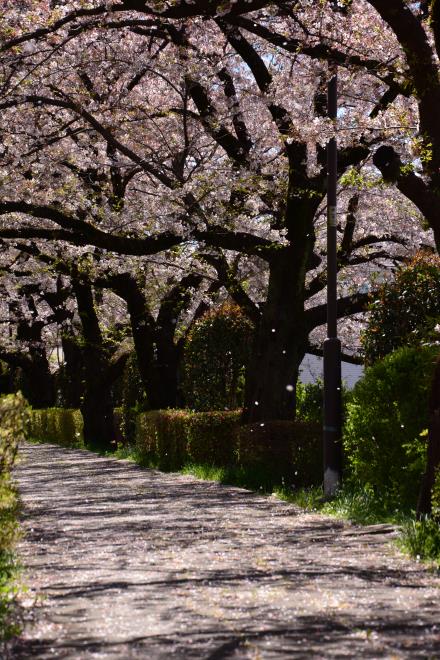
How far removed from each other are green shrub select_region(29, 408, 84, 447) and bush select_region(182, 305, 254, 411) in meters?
11.1

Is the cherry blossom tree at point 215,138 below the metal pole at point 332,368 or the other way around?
the other way around

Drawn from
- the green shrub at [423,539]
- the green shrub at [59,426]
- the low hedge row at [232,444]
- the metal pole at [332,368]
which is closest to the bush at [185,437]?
the low hedge row at [232,444]

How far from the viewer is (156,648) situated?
650 cm

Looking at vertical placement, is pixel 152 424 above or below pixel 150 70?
below

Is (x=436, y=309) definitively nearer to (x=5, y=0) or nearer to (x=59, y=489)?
(x=59, y=489)

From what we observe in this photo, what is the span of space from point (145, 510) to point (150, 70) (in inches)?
427

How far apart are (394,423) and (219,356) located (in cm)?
1140

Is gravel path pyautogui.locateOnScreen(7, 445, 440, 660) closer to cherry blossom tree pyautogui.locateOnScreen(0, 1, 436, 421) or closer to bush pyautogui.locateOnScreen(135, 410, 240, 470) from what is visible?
bush pyautogui.locateOnScreen(135, 410, 240, 470)

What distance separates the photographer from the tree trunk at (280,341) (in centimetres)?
1973

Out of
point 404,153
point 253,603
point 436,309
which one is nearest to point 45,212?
point 404,153

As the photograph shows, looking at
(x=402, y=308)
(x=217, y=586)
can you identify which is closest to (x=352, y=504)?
(x=402, y=308)

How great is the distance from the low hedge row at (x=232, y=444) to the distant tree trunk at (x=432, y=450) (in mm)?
5704

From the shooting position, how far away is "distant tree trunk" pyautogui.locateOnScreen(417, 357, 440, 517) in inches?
431

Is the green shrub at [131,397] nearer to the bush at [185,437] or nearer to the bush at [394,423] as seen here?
the bush at [185,437]
